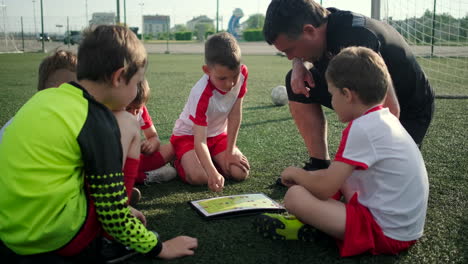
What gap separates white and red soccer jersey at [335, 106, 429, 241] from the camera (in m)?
1.82

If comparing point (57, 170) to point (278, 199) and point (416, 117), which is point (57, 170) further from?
point (416, 117)

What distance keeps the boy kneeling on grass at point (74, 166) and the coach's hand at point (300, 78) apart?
1.56 meters

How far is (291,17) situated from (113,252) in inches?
66.6

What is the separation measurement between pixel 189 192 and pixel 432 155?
205 cm

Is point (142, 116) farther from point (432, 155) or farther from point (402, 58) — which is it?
point (432, 155)

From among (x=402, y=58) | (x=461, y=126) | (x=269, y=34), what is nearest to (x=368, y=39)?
(x=402, y=58)

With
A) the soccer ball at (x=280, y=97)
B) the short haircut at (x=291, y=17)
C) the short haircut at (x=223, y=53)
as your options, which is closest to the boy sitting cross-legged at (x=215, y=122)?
the short haircut at (x=223, y=53)

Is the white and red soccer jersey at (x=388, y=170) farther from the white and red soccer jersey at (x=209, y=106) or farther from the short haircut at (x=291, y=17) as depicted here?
the white and red soccer jersey at (x=209, y=106)

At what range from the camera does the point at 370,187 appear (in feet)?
6.34

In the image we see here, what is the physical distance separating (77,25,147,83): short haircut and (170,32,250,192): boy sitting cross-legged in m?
1.18

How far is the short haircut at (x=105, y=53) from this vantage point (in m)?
1.65

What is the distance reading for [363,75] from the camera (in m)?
1.91

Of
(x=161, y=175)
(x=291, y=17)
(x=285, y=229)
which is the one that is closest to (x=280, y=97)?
(x=161, y=175)

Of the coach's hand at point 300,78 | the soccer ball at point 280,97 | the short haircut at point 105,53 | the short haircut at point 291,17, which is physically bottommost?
the soccer ball at point 280,97
